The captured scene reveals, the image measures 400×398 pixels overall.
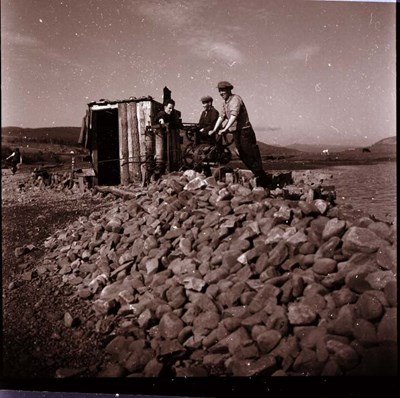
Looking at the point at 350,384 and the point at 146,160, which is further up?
the point at 146,160

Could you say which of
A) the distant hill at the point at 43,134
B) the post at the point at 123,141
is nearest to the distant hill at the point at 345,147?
the post at the point at 123,141

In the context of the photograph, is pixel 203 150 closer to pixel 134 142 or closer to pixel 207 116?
pixel 207 116

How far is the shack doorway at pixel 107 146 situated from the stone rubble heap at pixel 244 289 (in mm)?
623

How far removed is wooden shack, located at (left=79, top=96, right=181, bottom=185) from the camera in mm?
2477

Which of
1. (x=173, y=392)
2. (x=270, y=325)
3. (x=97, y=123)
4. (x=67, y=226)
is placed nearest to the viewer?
(x=270, y=325)

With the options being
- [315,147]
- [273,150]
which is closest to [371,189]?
[315,147]

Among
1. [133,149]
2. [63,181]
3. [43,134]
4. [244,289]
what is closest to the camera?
[244,289]

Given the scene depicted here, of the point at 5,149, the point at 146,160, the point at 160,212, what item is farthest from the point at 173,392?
the point at 5,149

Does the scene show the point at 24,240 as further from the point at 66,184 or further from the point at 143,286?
the point at 143,286

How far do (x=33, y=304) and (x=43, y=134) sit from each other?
1213 millimetres

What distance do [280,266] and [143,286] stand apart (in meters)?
0.84

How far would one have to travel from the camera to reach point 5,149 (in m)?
2.24

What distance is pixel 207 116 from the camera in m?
2.37

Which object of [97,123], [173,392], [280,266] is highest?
[97,123]
